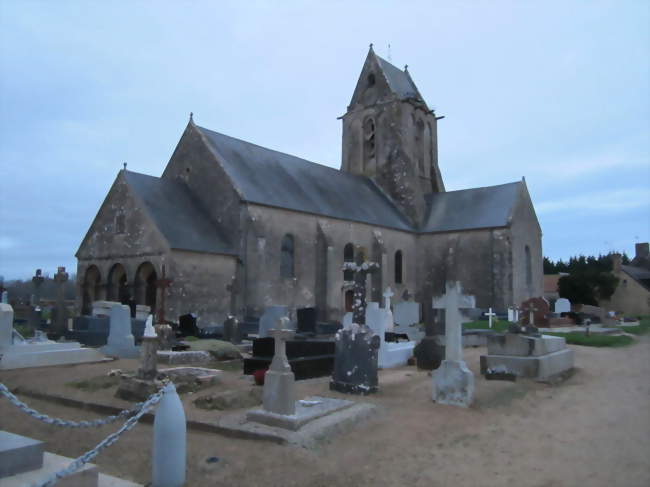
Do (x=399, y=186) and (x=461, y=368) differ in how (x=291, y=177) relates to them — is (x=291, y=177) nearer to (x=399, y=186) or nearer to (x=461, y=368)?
(x=399, y=186)

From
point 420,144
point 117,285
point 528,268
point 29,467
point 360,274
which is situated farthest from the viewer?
point 420,144

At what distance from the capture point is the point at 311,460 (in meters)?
4.91

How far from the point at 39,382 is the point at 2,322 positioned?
2465mm

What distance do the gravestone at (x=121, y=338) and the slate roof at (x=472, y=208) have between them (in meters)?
19.1

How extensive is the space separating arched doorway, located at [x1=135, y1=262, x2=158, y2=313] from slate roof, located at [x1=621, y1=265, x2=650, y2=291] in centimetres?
3418

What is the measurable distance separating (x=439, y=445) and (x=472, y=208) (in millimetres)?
24375

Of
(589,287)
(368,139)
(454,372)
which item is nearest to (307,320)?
(454,372)

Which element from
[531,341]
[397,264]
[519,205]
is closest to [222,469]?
[531,341]

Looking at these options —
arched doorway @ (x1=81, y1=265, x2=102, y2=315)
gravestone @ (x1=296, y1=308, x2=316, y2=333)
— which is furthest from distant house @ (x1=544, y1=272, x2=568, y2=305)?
arched doorway @ (x1=81, y1=265, x2=102, y2=315)

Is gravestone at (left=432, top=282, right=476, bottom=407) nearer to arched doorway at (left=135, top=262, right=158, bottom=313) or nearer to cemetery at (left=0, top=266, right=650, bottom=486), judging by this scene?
cemetery at (left=0, top=266, right=650, bottom=486)

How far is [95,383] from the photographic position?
27.1ft

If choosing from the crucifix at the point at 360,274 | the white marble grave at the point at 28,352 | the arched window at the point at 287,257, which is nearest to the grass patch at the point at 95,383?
the white marble grave at the point at 28,352

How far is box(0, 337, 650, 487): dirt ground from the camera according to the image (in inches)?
179

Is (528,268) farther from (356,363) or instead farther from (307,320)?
(356,363)
